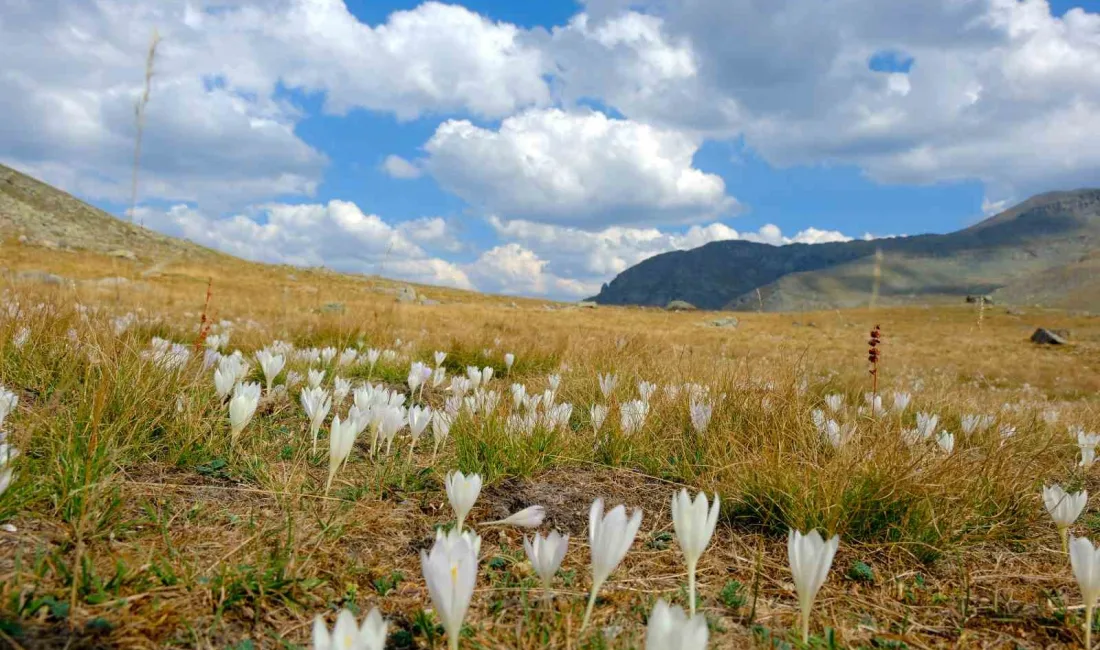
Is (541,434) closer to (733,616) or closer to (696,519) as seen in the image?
(733,616)

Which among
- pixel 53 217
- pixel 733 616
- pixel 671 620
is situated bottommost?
pixel 733 616

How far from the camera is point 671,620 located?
3.64 feet

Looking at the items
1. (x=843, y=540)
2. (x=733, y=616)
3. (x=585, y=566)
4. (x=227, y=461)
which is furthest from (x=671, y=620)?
(x=227, y=461)

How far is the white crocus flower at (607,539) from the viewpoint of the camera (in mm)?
1410

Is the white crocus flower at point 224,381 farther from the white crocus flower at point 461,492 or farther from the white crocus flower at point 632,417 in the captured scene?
the white crocus flower at point 632,417

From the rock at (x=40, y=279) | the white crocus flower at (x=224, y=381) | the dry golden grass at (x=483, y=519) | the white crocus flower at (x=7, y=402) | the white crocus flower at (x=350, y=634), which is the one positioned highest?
the rock at (x=40, y=279)

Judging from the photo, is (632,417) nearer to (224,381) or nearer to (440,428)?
(440,428)

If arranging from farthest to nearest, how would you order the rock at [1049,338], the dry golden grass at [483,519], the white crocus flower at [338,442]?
the rock at [1049,338] < the white crocus flower at [338,442] < the dry golden grass at [483,519]

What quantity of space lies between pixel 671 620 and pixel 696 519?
44 centimetres

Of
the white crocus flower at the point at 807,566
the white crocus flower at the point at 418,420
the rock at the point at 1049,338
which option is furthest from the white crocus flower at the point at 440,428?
the rock at the point at 1049,338

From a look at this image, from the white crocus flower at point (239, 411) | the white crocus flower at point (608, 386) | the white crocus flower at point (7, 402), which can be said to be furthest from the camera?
the white crocus flower at point (608, 386)

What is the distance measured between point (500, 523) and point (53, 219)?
215 ft

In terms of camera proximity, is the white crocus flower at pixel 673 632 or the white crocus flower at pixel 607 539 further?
the white crocus flower at pixel 607 539

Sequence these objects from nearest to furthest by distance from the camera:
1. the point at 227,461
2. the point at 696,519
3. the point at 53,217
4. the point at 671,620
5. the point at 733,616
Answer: the point at 671,620 → the point at 696,519 → the point at 733,616 → the point at 227,461 → the point at 53,217
